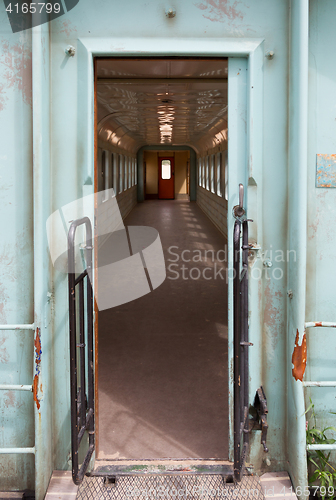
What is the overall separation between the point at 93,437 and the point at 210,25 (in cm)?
255

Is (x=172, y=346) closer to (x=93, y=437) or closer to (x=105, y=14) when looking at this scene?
(x=93, y=437)

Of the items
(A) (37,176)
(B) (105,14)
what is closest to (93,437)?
(A) (37,176)

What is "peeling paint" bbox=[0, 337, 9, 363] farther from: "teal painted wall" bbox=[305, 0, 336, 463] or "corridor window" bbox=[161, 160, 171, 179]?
"corridor window" bbox=[161, 160, 171, 179]

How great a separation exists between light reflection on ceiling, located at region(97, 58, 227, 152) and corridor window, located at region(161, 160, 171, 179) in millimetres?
13497

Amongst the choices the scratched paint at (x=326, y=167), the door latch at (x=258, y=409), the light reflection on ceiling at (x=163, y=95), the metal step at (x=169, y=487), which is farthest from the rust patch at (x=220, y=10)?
the metal step at (x=169, y=487)

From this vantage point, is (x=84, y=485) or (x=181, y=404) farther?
(x=181, y=404)

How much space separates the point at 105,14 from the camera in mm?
2477

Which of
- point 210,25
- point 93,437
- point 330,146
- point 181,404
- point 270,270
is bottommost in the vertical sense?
point 181,404

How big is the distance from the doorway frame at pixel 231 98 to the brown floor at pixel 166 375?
68 cm

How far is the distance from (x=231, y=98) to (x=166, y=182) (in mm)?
26504

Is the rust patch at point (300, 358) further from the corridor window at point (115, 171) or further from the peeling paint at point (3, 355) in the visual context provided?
the corridor window at point (115, 171)

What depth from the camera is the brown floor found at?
10.1 feet

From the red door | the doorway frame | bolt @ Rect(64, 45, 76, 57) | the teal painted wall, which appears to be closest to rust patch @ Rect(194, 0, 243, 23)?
the doorway frame

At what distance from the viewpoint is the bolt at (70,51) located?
2447mm
